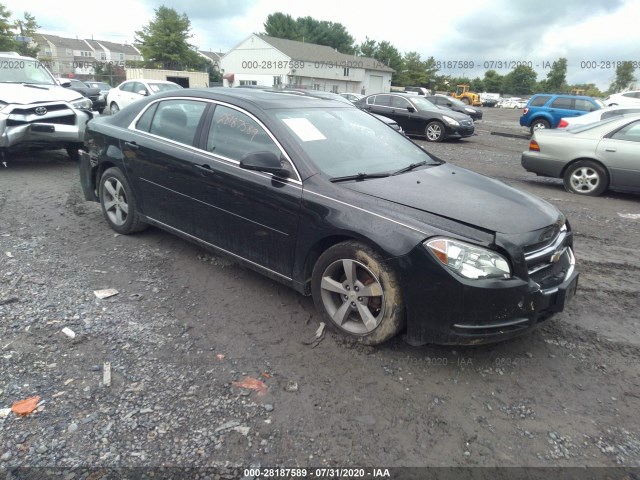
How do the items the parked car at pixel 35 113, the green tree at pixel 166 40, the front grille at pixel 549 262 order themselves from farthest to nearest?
the green tree at pixel 166 40 < the parked car at pixel 35 113 < the front grille at pixel 549 262

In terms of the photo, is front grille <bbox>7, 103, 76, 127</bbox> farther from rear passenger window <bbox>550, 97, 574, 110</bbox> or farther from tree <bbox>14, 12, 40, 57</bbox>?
tree <bbox>14, 12, 40, 57</bbox>

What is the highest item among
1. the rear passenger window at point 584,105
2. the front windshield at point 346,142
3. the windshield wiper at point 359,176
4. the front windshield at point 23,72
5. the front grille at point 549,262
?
the rear passenger window at point 584,105

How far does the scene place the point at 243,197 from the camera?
367cm

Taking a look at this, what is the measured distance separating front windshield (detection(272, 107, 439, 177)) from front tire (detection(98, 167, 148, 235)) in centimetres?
210

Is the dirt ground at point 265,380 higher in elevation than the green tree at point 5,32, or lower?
lower

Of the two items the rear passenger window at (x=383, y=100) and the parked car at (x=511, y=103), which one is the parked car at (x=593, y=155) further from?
the parked car at (x=511, y=103)

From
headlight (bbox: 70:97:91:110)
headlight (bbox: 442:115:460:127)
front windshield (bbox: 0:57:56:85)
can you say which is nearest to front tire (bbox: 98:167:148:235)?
headlight (bbox: 70:97:91:110)

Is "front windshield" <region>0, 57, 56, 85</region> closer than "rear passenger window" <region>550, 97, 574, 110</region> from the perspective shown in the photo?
Yes

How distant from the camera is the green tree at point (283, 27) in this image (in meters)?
72.8

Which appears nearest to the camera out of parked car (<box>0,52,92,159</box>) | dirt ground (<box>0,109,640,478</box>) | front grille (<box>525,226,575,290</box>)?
dirt ground (<box>0,109,640,478</box>)

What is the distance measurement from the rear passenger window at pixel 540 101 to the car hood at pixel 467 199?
16743mm

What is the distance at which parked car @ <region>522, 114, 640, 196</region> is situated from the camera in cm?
754

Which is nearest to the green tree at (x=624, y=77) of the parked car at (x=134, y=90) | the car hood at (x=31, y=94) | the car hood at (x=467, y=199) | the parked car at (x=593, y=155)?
the parked car at (x=134, y=90)

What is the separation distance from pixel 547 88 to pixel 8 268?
85356mm
